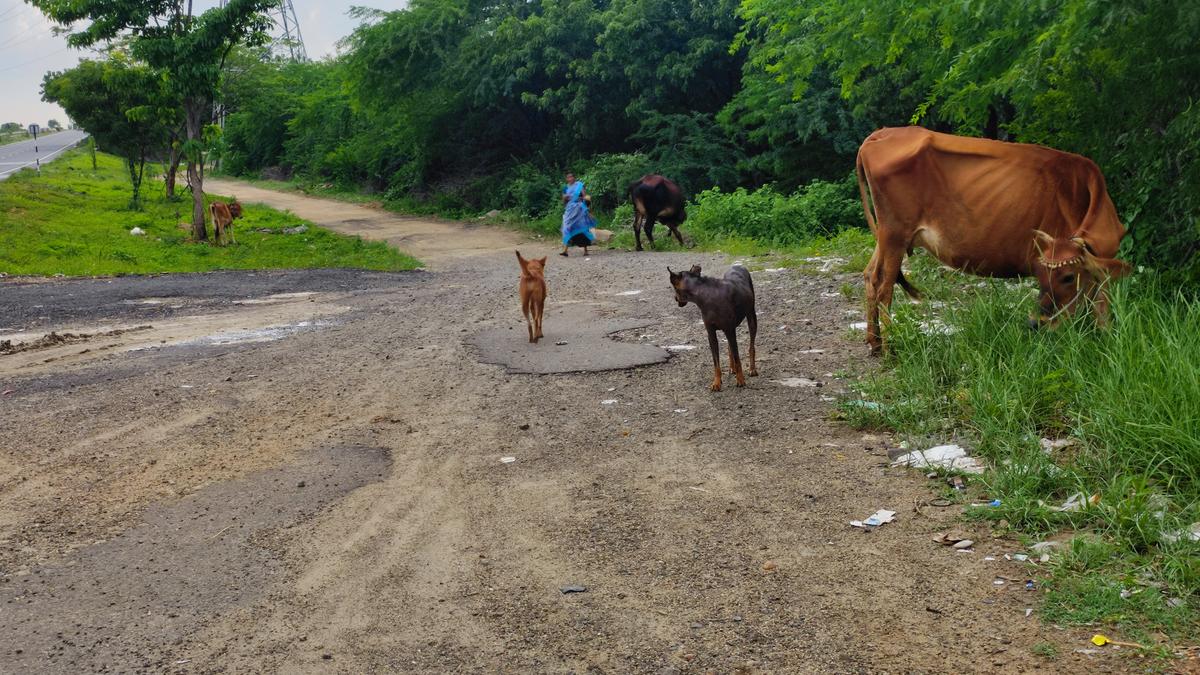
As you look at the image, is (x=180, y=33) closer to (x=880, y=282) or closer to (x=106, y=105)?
(x=106, y=105)

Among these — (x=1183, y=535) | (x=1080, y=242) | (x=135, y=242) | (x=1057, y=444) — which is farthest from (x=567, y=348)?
(x=135, y=242)

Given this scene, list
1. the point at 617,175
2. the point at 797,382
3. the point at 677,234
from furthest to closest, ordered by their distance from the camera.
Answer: the point at 617,175 < the point at 677,234 < the point at 797,382

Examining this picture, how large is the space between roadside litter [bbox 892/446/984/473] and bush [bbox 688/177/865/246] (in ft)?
38.9

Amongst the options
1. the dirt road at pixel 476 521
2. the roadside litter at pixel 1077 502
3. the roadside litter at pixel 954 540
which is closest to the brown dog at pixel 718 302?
the dirt road at pixel 476 521

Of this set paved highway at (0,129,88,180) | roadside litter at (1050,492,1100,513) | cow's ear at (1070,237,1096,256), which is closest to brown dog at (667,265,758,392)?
cow's ear at (1070,237,1096,256)

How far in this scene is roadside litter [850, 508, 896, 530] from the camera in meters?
4.76

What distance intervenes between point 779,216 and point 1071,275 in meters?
11.8

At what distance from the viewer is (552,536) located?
4824mm

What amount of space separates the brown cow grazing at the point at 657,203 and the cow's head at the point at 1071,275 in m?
11.4

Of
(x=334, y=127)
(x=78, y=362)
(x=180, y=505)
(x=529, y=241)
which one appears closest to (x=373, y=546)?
(x=180, y=505)

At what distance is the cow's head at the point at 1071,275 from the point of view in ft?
21.0

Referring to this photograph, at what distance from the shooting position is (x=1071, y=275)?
254 inches

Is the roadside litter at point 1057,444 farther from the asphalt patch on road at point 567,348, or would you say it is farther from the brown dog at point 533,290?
the brown dog at point 533,290

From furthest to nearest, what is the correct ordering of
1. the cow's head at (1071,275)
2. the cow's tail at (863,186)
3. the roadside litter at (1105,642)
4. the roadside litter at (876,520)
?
the cow's tail at (863,186), the cow's head at (1071,275), the roadside litter at (876,520), the roadside litter at (1105,642)
